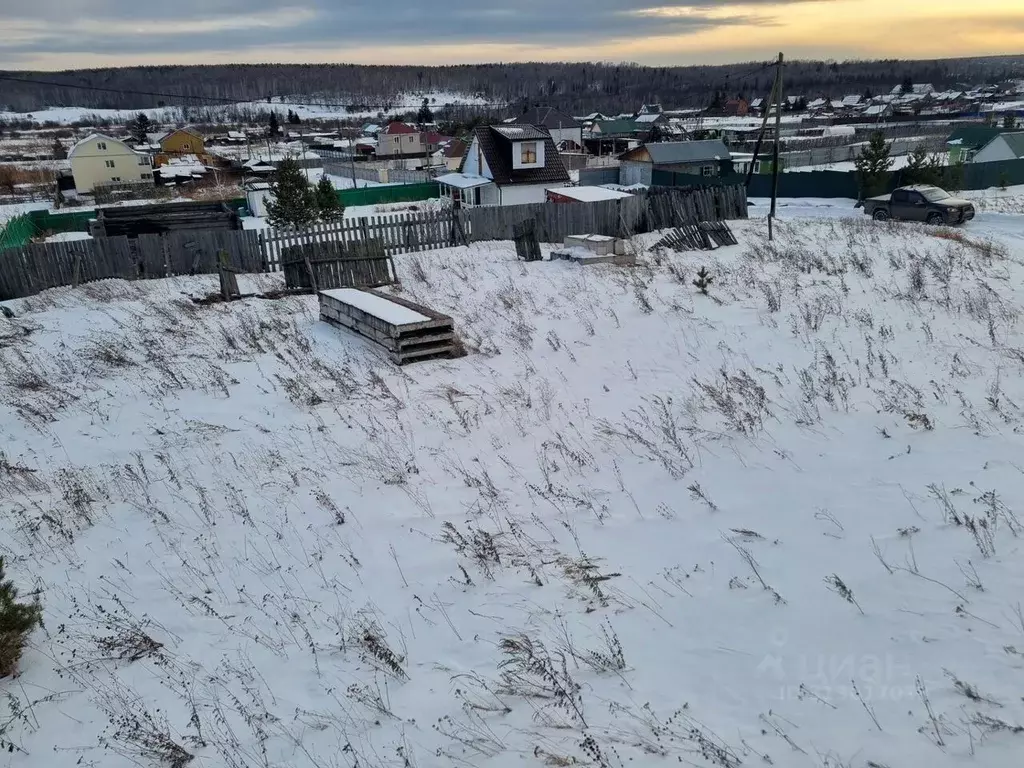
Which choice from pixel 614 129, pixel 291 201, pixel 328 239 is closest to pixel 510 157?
pixel 291 201

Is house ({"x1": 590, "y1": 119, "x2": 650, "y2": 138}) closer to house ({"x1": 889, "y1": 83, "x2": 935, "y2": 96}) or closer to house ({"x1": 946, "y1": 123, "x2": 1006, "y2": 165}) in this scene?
house ({"x1": 946, "y1": 123, "x2": 1006, "y2": 165})

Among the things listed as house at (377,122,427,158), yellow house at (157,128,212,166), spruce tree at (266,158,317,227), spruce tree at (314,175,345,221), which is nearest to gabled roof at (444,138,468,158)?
house at (377,122,427,158)

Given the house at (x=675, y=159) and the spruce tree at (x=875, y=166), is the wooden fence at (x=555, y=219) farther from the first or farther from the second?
the house at (x=675, y=159)

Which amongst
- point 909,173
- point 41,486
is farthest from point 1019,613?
point 909,173

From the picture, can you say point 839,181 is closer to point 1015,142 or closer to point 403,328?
point 1015,142

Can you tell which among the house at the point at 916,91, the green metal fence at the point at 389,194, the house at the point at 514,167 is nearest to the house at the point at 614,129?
the green metal fence at the point at 389,194
